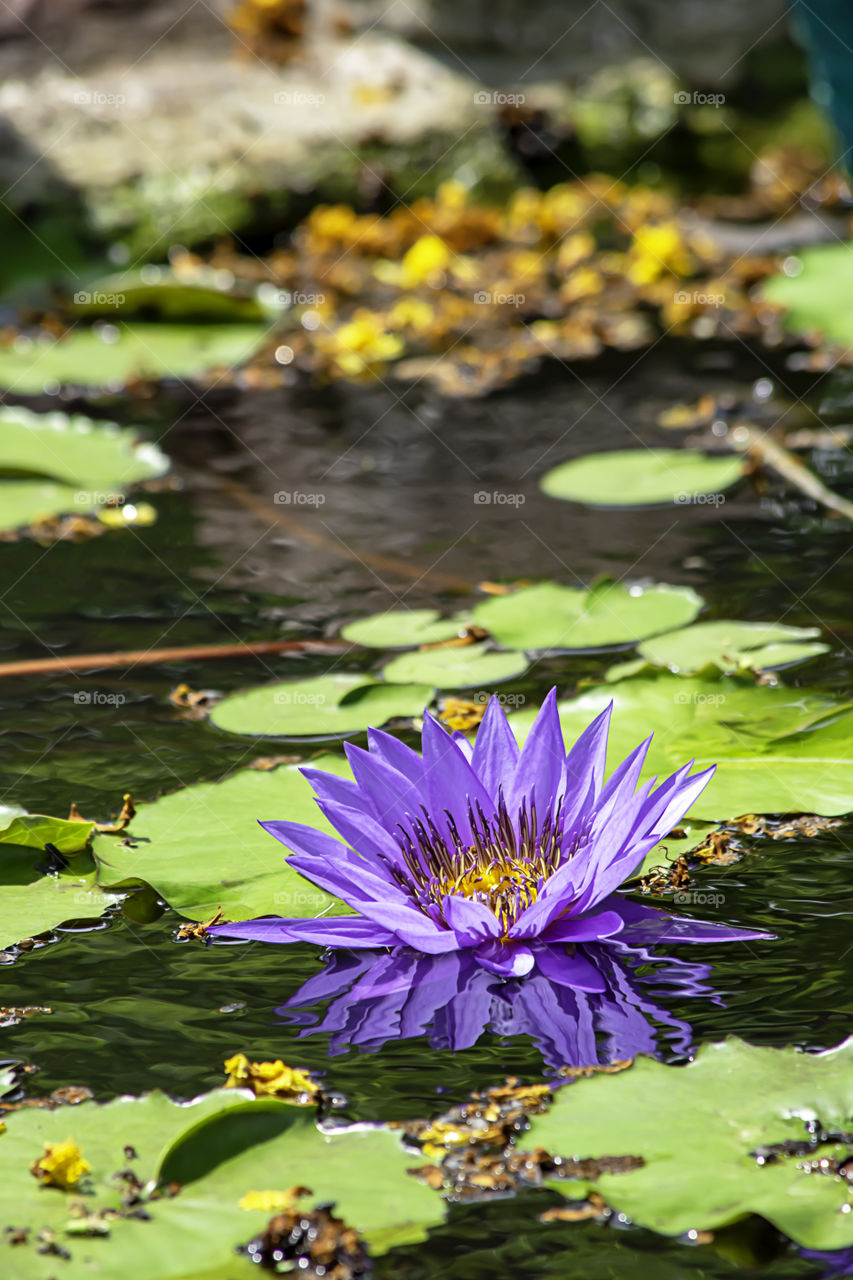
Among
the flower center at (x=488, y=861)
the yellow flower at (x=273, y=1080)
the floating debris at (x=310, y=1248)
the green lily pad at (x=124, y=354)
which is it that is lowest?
the floating debris at (x=310, y=1248)

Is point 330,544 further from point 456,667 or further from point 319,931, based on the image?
point 319,931

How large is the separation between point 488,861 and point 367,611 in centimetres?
99

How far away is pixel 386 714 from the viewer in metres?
1.94

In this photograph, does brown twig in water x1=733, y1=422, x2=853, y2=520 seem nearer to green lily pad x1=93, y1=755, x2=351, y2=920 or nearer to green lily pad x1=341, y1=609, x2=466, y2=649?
green lily pad x1=341, y1=609, x2=466, y2=649

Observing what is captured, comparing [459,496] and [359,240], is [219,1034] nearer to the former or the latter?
[459,496]

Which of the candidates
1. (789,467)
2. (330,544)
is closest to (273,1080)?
(330,544)

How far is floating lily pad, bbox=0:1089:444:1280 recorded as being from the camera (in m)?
1.03

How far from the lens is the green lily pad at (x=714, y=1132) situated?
1.03 m

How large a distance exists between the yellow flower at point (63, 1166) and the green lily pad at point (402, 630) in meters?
1.17

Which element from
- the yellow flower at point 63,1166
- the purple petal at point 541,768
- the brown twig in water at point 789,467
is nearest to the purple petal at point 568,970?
the purple petal at point 541,768

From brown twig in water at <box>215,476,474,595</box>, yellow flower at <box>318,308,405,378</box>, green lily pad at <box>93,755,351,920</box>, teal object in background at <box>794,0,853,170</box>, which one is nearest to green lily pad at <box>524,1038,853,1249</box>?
green lily pad at <box>93,755,351,920</box>

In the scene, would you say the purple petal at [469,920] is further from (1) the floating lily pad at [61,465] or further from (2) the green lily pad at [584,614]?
(1) the floating lily pad at [61,465]

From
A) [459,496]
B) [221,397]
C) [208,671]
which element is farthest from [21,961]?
[221,397]

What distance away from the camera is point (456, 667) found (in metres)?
2.08
